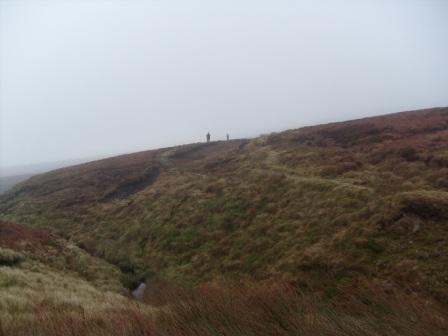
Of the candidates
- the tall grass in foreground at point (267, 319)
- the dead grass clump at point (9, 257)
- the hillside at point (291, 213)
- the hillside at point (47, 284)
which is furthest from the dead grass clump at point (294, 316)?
the dead grass clump at point (9, 257)

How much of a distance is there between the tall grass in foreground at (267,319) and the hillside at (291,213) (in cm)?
401

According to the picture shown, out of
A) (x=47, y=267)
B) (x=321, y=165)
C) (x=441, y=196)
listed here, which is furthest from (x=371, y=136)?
(x=47, y=267)

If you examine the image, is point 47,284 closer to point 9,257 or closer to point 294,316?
point 9,257

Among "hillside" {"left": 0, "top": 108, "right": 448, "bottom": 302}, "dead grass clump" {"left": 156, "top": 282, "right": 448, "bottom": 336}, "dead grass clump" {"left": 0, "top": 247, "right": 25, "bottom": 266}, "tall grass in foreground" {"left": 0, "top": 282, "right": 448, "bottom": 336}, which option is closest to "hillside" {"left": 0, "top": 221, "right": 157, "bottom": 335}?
"dead grass clump" {"left": 0, "top": 247, "right": 25, "bottom": 266}

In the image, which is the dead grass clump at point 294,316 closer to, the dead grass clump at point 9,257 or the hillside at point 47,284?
the hillside at point 47,284

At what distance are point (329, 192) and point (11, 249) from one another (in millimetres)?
15249

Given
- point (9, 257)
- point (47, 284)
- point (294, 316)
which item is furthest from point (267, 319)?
point (9, 257)

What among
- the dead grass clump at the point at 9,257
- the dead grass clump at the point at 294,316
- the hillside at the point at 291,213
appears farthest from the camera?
the dead grass clump at the point at 9,257

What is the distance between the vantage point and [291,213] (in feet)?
57.3

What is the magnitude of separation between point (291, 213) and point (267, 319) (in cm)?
1289

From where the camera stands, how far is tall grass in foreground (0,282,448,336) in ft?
14.0

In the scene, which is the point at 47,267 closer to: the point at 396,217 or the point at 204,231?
the point at 204,231

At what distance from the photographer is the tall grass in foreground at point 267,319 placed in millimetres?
4281

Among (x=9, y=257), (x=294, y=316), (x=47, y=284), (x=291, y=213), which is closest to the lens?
(x=294, y=316)
